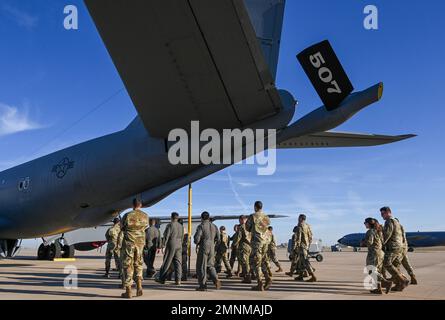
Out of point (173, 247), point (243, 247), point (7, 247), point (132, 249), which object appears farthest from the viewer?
point (7, 247)

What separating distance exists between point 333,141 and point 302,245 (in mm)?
2823

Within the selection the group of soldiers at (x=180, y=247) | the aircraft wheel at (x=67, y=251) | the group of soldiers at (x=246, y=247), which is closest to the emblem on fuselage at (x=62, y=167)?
Answer: the group of soldiers at (x=180, y=247)

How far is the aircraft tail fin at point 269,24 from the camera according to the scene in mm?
8305

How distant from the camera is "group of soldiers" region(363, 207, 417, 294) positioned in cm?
814

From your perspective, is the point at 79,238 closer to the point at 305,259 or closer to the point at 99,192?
the point at 99,192

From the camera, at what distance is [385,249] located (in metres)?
8.38

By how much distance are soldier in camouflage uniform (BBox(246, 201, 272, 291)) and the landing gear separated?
14292 mm

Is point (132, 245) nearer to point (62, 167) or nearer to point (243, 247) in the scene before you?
point (243, 247)

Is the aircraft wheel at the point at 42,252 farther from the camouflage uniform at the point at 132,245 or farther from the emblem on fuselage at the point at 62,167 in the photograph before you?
the camouflage uniform at the point at 132,245

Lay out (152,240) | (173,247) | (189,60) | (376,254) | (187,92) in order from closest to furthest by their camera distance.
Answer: (189,60) < (187,92) < (376,254) < (173,247) < (152,240)

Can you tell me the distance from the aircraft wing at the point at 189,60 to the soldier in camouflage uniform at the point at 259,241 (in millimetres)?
2153

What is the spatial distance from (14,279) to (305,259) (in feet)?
24.6

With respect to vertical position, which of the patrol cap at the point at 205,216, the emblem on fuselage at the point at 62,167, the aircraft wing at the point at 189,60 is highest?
the aircraft wing at the point at 189,60

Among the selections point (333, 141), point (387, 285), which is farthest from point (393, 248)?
point (333, 141)
